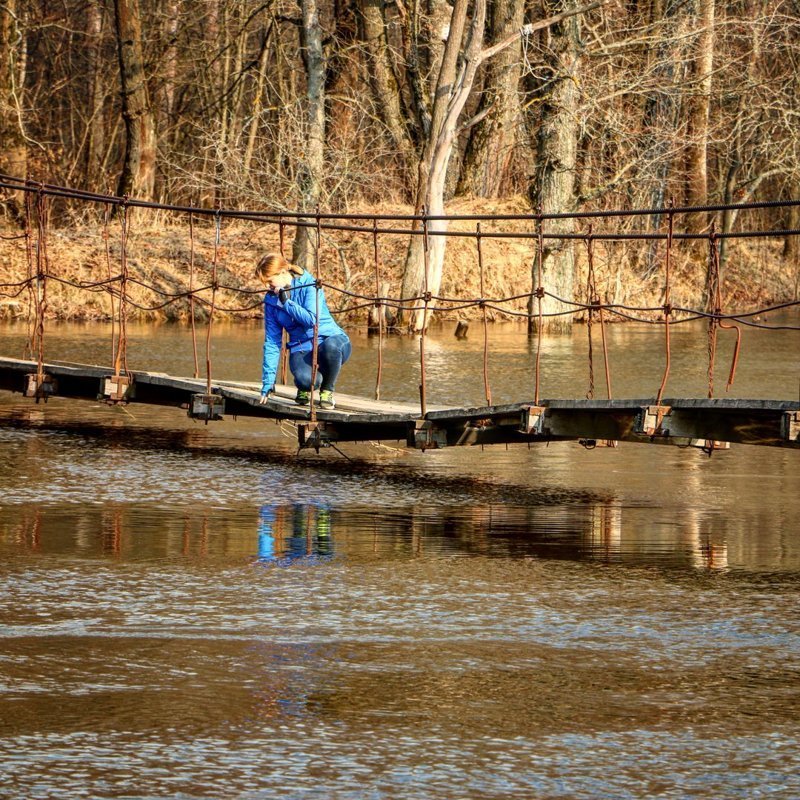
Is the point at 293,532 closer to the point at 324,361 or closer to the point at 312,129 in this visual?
the point at 324,361

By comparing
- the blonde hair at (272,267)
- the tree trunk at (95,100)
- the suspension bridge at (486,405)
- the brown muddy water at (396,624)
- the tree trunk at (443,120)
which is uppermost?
the tree trunk at (95,100)

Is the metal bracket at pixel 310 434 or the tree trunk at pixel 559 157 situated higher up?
the tree trunk at pixel 559 157

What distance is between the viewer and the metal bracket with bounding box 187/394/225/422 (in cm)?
1439

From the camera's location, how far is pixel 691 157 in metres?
40.1

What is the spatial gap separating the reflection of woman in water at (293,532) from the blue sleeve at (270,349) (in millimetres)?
2269

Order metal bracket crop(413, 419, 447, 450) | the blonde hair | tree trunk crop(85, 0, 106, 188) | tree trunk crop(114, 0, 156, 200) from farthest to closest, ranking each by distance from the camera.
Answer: tree trunk crop(85, 0, 106, 188) < tree trunk crop(114, 0, 156, 200) < the blonde hair < metal bracket crop(413, 419, 447, 450)

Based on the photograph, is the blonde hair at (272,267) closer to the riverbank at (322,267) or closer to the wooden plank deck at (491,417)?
the wooden plank deck at (491,417)

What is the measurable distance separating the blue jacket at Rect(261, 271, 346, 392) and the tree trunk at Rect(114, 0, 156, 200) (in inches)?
993

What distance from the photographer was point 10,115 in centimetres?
3706

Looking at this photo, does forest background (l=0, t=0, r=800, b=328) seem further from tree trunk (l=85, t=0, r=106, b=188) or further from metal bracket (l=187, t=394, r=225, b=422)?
metal bracket (l=187, t=394, r=225, b=422)

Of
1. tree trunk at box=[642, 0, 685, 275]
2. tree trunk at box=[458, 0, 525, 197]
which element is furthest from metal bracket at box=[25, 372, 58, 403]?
tree trunk at box=[458, 0, 525, 197]

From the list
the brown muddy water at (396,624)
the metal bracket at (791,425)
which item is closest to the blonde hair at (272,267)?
the brown muddy water at (396,624)

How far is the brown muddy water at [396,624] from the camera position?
6.02 m

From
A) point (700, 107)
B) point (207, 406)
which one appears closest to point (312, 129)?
point (700, 107)
